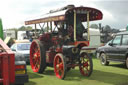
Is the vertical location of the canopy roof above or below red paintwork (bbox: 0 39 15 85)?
above

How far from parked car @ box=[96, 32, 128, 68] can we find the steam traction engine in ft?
7.73

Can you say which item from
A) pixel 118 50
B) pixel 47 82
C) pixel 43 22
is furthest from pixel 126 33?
pixel 47 82

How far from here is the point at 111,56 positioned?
460 inches

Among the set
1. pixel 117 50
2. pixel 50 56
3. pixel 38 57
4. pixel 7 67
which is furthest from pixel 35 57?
pixel 7 67

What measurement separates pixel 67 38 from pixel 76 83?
1.95 meters

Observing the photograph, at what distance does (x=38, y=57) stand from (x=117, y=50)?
13.2ft

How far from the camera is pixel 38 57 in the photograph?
975 centimetres

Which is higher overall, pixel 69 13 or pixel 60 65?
pixel 69 13

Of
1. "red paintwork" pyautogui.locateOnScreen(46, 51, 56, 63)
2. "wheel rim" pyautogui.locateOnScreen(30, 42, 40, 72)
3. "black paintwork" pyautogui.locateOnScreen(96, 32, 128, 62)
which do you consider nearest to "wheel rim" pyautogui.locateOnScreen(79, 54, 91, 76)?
"red paintwork" pyautogui.locateOnScreen(46, 51, 56, 63)

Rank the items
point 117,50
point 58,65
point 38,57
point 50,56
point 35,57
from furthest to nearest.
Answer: point 117,50, point 35,57, point 38,57, point 50,56, point 58,65

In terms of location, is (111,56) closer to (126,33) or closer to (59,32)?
(126,33)

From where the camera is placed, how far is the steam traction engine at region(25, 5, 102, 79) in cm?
815

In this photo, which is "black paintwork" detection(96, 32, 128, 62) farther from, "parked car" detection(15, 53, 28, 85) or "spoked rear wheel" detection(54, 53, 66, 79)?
"parked car" detection(15, 53, 28, 85)

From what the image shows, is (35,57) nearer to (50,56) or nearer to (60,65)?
(50,56)
